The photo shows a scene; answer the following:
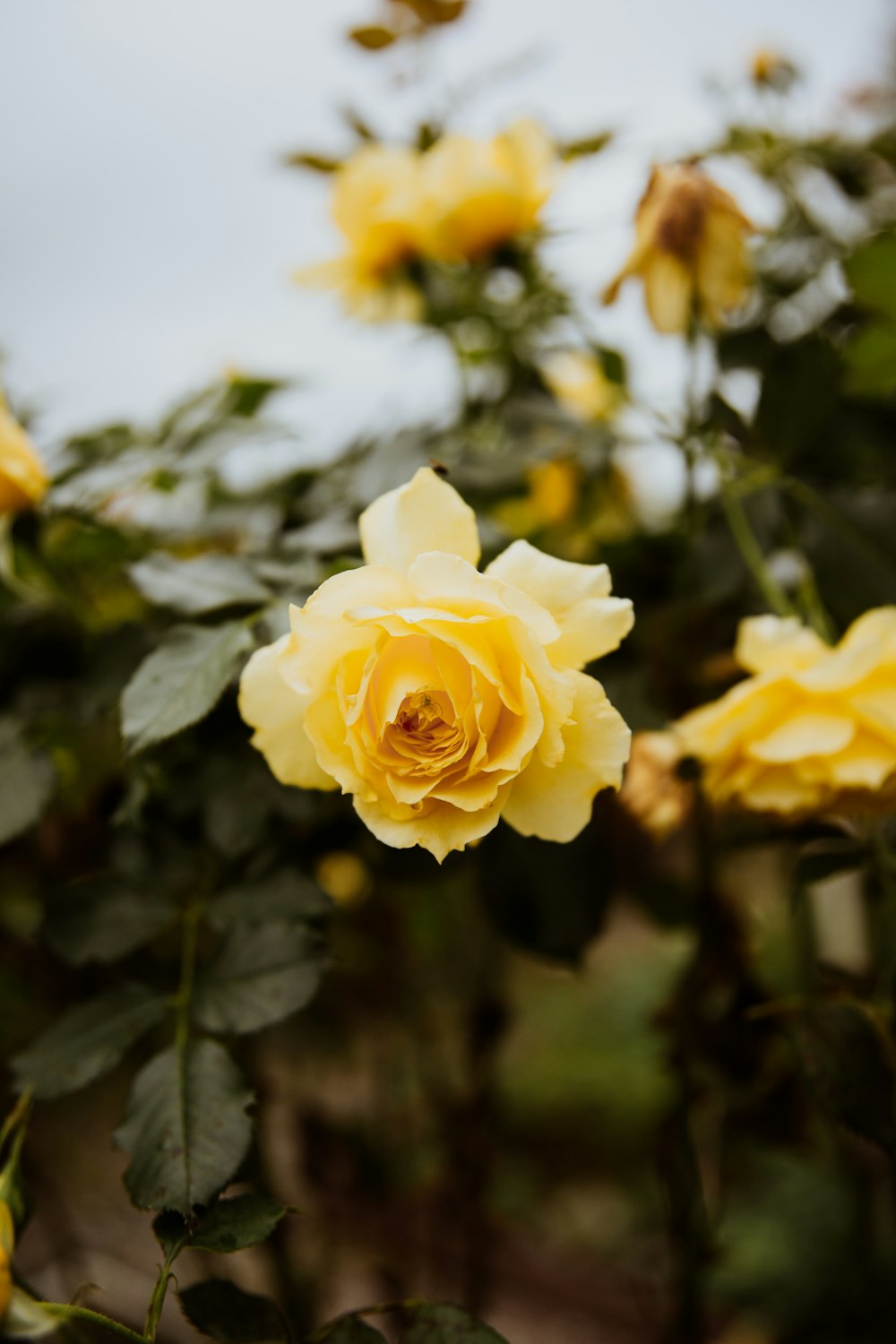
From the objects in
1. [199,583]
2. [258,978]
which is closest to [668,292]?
[199,583]

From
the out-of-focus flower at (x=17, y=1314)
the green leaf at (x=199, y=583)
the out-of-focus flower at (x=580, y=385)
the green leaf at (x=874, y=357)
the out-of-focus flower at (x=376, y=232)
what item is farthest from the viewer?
the out-of-focus flower at (x=580, y=385)

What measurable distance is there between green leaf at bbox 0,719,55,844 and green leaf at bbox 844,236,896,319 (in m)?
0.46

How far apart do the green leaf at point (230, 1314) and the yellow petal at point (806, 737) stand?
280 millimetres

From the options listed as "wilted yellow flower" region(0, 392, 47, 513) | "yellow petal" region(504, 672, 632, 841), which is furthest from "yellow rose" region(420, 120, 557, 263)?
"yellow petal" region(504, 672, 632, 841)

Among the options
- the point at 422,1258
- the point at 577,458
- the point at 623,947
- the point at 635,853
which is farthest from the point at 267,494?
the point at 623,947

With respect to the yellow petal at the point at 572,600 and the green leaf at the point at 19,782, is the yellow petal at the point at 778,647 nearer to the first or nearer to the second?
the yellow petal at the point at 572,600

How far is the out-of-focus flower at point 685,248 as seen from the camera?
455mm

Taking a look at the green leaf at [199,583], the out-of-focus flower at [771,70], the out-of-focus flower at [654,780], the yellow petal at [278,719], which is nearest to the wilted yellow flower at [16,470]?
the green leaf at [199,583]

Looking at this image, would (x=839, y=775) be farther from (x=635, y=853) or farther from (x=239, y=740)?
(x=635, y=853)

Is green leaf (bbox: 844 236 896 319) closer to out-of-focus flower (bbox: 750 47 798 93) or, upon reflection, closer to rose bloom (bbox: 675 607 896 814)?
rose bloom (bbox: 675 607 896 814)

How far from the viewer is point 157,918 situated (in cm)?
43

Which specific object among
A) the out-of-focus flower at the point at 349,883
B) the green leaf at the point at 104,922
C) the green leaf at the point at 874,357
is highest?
the green leaf at the point at 874,357

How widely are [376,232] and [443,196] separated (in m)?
0.06

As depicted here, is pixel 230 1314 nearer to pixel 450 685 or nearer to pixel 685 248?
pixel 450 685
